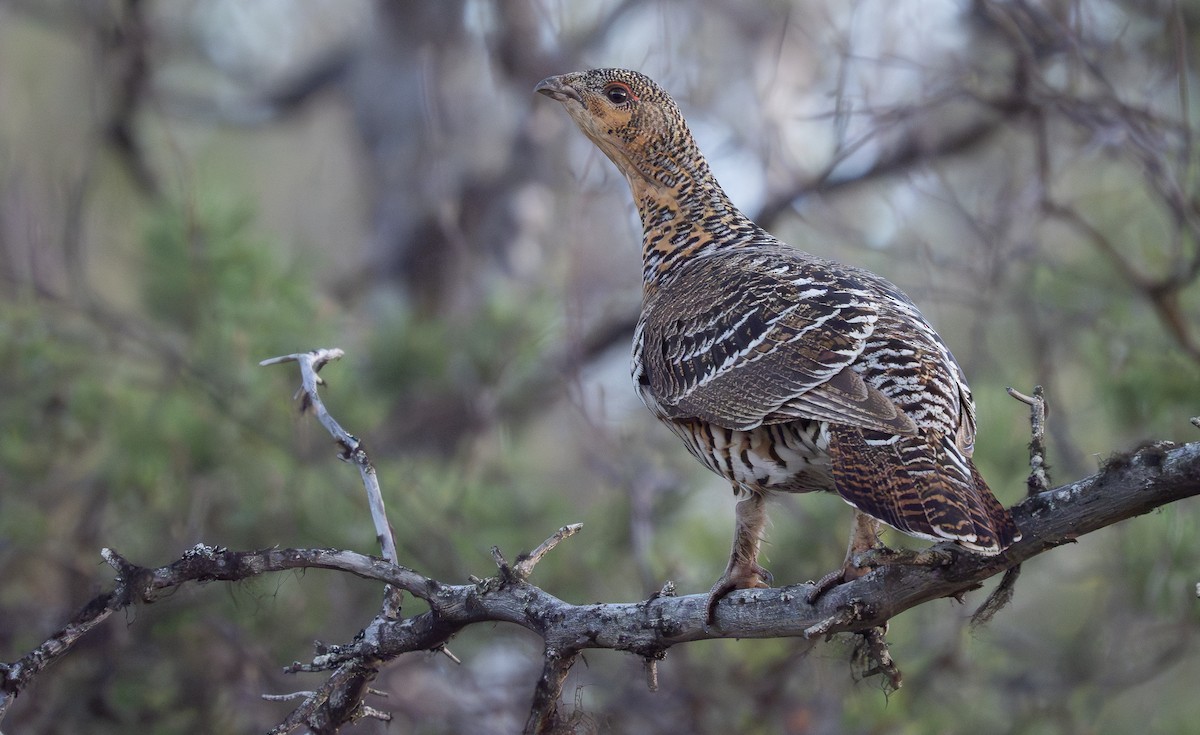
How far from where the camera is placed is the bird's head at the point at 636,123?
16.2 ft

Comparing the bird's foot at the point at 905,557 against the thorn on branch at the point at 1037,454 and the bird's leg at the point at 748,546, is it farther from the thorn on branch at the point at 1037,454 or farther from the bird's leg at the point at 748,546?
the bird's leg at the point at 748,546

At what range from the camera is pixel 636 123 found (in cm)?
492

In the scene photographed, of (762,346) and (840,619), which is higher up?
(762,346)

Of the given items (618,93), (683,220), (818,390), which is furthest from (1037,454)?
(618,93)

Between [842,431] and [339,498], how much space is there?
4059 mm

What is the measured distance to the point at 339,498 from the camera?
6570mm

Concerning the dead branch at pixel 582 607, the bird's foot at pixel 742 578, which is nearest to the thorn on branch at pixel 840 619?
the dead branch at pixel 582 607

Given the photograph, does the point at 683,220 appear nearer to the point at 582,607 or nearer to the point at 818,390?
the point at 818,390

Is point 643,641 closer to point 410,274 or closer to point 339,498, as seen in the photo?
point 339,498

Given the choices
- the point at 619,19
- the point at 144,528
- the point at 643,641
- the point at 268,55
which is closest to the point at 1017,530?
the point at 643,641

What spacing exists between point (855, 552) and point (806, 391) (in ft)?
1.64

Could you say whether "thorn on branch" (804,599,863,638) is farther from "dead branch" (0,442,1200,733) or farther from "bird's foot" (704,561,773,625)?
"bird's foot" (704,561,773,625)

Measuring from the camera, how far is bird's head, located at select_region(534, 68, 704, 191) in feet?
16.2

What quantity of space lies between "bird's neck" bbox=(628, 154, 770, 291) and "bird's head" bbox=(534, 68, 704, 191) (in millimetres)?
16
